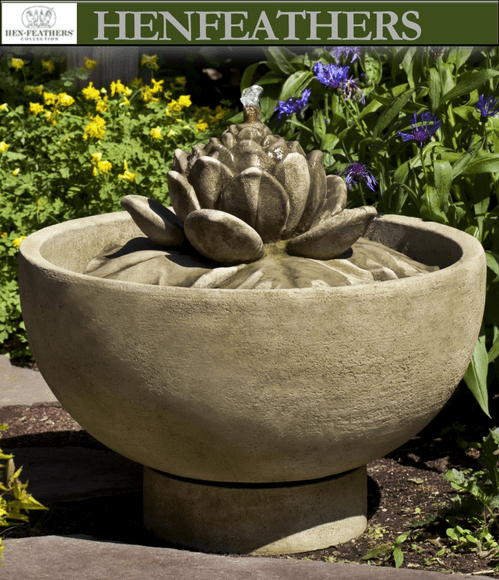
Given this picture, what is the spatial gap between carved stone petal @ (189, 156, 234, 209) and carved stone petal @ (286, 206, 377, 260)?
279 mm

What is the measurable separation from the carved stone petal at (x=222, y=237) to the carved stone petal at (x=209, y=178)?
15 cm

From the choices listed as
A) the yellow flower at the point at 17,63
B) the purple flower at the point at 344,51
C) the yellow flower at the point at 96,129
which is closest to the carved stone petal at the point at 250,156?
the purple flower at the point at 344,51

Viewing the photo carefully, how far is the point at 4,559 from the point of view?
2.08 m

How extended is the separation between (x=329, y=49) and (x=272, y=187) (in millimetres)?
2046

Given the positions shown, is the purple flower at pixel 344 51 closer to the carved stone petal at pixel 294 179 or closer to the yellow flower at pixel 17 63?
the carved stone petal at pixel 294 179

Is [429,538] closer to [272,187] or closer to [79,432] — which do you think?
[272,187]

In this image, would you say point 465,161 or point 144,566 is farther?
point 465,161

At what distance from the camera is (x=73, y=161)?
4527 mm

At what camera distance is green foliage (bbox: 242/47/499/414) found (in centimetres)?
317

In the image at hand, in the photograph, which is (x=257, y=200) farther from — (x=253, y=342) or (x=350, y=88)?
(x=350, y=88)

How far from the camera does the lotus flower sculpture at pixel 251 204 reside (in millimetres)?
2418

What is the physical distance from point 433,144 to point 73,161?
2.10m

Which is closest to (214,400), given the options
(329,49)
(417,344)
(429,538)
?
(417,344)

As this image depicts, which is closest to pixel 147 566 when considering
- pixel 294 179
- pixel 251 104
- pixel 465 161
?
pixel 294 179
